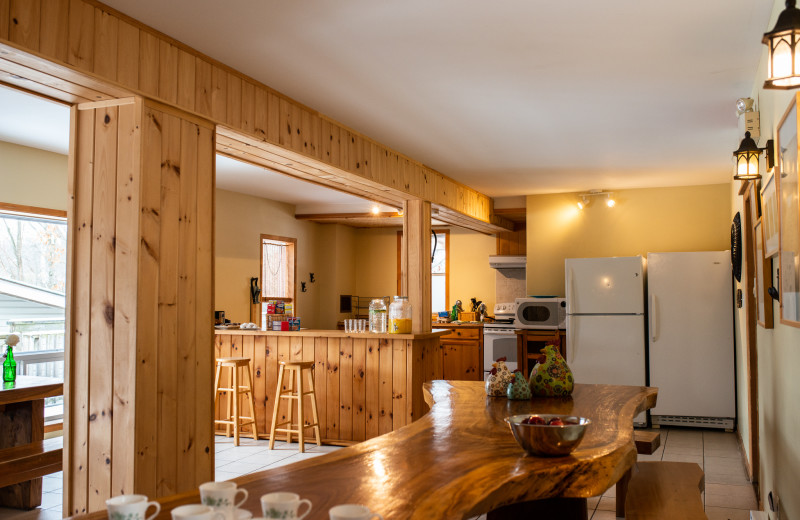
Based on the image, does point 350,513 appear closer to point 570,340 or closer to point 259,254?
point 570,340

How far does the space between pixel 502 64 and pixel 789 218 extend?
1.62m

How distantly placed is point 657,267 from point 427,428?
15.6ft

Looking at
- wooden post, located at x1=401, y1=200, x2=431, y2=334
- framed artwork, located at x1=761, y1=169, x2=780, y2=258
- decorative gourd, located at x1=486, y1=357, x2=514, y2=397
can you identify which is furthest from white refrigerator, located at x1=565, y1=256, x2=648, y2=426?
decorative gourd, located at x1=486, y1=357, x2=514, y2=397

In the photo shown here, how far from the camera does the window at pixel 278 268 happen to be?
849 cm

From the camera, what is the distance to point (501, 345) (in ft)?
26.7

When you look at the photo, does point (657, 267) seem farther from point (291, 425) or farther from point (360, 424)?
point (291, 425)

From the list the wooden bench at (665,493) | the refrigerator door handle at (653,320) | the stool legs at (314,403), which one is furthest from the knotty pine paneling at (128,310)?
the refrigerator door handle at (653,320)

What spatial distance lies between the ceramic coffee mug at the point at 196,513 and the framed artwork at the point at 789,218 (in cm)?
196

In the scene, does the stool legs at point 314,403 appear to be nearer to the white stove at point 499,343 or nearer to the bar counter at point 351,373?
the bar counter at point 351,373

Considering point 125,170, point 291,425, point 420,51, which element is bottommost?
point 291,425

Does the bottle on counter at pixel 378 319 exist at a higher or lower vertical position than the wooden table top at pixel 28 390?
higher

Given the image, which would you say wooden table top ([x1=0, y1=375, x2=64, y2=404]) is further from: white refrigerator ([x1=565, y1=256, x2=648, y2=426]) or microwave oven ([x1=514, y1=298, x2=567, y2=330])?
microwave oven ([x1=514, y1=298, x2=567, y2=330])

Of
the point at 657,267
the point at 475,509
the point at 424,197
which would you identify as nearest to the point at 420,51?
the point at 475,509

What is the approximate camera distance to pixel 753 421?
419cm
